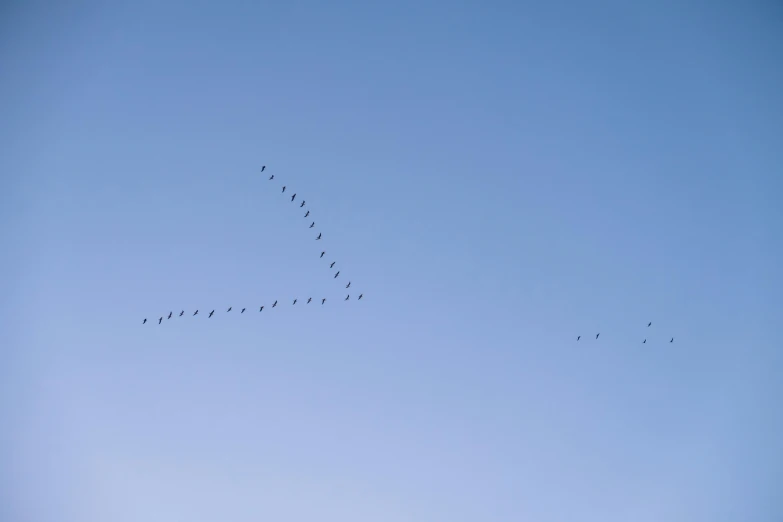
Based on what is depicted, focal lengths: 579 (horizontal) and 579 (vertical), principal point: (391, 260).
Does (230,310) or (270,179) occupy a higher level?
(270,179)

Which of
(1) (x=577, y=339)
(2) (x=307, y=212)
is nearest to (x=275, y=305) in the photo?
(2) (x=307, y=212)

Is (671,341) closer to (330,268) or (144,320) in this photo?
(330,268)

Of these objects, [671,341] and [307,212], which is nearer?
[307,212]

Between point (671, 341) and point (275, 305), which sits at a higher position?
point (671, 341)

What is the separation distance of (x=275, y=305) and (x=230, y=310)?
19.0 ft

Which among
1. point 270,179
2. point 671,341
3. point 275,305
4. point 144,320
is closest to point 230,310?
point 275,305

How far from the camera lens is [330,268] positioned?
7212 cm

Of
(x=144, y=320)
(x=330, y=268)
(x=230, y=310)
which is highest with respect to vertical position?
(x=330, y=268)

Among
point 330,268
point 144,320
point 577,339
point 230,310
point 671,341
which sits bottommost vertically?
point 144,320

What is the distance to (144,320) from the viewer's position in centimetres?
7444

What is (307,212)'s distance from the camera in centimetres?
7012

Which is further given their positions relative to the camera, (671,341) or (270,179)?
(671,341)

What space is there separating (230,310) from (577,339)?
144ft

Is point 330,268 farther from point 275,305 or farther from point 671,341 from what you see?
point 671,341
